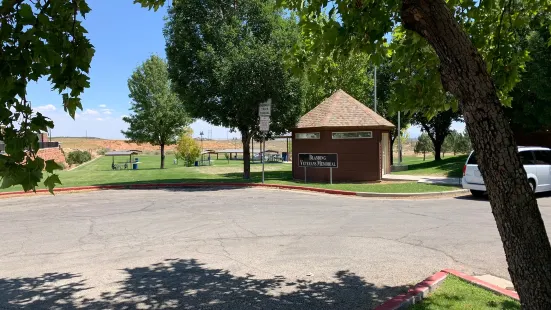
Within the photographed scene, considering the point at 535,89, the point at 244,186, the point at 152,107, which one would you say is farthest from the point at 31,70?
the point at 152,107

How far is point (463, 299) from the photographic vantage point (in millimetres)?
4531

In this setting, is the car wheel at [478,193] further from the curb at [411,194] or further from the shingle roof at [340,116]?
the shingle roof at [340,116]

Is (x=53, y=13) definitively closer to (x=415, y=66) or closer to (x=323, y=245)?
(x=415, y=66)

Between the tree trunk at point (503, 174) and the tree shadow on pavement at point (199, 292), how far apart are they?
1.95 m

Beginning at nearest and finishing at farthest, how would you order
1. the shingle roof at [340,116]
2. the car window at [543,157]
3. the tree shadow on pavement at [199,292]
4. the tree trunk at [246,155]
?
the tree shadow on pavement at [199,292] < the car window at [543,157] < the shingle roof at [340,116] < the tree trunk at [246,155]

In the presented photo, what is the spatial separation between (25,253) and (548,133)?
2746cm

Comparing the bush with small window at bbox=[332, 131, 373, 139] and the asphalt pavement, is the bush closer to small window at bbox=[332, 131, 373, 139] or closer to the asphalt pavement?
small window at bbox=[332, 131, 373, 139]

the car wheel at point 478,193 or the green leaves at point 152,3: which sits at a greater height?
the green leaves at point 152,3

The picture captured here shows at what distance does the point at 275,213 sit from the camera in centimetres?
1080

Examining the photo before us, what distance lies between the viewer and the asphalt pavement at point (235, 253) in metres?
4.93

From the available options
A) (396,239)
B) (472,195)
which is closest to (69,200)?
(396,239)

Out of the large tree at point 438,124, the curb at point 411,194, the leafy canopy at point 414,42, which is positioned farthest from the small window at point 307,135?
the large tree at point 438,124

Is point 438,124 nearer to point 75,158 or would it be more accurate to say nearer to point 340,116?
point 340,116

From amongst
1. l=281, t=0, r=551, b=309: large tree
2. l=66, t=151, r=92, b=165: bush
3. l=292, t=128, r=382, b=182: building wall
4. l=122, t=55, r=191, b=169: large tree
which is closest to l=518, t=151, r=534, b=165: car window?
l=292, t=128, r=382, b=182: building wall
